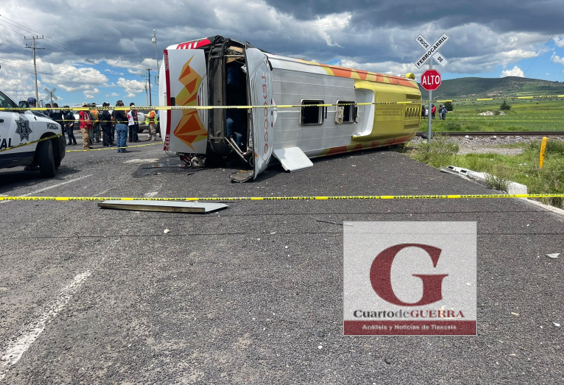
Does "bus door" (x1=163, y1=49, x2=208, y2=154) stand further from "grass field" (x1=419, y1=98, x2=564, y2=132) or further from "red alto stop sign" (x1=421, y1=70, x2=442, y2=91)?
"red alto stop sign" (x1=421, y1=70, x2=442, y2=91)

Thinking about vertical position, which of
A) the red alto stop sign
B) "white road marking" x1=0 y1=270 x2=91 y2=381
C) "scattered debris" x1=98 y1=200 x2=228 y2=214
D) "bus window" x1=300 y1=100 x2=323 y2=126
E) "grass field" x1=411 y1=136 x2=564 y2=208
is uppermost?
the red alto stop sign

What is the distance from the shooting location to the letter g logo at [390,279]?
335 cm

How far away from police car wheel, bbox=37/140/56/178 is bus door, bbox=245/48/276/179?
453cm

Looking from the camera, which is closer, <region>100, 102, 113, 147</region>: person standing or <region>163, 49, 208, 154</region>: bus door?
<region>163, 49, 208, 154</region>: bus door

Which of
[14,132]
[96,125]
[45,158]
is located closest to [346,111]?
[45,158]

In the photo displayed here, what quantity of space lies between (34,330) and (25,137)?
22.6 ft

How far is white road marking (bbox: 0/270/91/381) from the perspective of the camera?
2570mm

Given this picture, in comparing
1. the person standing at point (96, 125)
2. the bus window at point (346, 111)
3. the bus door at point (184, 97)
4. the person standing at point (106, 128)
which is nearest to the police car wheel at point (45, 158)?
the bus door at point (184, 97)

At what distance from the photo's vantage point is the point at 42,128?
903cm

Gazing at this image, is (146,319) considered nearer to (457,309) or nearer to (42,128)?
(457,309)

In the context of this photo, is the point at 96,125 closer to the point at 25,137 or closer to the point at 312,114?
the point at 25,137

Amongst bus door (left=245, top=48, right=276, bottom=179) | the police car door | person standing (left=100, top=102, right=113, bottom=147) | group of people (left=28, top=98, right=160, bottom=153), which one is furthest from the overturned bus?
person standing (left=100, top=102, right=113, bottom=147)

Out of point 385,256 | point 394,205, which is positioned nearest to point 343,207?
point 394,205

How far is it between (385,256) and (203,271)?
6.04 ft
